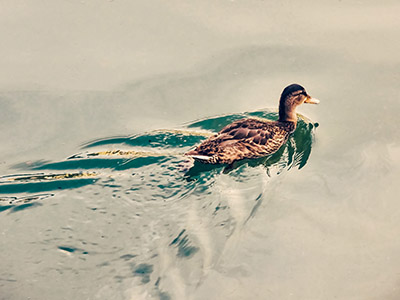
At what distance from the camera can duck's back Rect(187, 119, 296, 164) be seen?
761cm

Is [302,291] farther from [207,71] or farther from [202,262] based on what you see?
[207,71]

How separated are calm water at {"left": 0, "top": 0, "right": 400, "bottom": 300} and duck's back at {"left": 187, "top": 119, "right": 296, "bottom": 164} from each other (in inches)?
7.6

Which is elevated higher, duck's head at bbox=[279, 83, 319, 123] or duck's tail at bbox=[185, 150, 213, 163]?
duck's head at bbox=[279, 83, 319, 123]

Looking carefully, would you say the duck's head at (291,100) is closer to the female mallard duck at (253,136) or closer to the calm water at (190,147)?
the female mallard duck at (253,136)

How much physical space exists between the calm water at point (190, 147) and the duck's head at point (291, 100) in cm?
30

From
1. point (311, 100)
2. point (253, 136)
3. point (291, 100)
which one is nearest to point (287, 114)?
point (291, 100)

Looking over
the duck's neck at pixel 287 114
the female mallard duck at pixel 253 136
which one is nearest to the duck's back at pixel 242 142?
the female mallard duck at pixel 253 136

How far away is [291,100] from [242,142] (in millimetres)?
991

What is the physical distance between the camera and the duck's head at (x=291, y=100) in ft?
26.3

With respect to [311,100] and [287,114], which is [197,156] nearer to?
[287,114]

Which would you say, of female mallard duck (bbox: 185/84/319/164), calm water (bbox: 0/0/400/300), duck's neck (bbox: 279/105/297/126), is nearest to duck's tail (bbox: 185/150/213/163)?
female mallard duck (bbox: 185/84/319/164)

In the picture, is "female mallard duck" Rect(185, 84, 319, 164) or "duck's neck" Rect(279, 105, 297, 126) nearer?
"female mallard duck" Rect(185, 84, 319, 164)

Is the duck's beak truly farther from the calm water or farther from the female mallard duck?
the calm water

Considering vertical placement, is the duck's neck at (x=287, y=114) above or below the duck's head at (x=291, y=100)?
below
